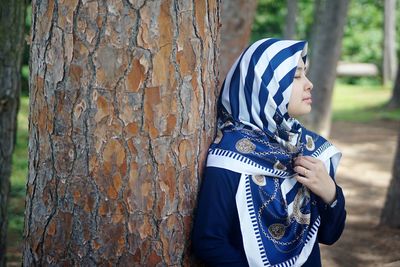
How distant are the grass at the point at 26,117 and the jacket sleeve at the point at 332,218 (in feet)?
10.2

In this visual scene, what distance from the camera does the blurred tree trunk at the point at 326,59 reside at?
29.6 feet

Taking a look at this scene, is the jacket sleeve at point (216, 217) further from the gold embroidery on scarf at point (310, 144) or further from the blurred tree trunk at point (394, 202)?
the blurred tree trunk at point (394, 202)

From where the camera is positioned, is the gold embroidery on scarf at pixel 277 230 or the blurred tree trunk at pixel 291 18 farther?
the blurred tree trunk at pixel 291 18

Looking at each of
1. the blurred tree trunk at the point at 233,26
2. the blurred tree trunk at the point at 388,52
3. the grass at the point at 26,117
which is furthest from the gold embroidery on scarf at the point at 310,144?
the blurred tree trunk at the point at 388,52

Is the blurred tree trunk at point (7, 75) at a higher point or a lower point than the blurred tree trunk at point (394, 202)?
higher

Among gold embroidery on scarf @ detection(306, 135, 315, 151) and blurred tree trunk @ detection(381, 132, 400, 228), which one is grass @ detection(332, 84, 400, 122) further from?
gold embroidery on scarf @ detection(306, 135, 315, 151)

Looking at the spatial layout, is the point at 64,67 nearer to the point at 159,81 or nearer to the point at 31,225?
the point at 159,81

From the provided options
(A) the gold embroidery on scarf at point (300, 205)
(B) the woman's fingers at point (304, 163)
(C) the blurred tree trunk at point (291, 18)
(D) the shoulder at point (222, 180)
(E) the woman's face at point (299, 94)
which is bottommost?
(A) the gold embroidery on scarf at point (300, 205)

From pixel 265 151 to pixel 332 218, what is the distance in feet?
1.44

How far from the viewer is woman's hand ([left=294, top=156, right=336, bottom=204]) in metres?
2.36

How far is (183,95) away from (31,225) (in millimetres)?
740

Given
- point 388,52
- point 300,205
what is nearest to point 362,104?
point 388,52

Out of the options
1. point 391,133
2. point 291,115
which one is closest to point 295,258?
point 291,115

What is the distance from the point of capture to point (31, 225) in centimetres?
228
